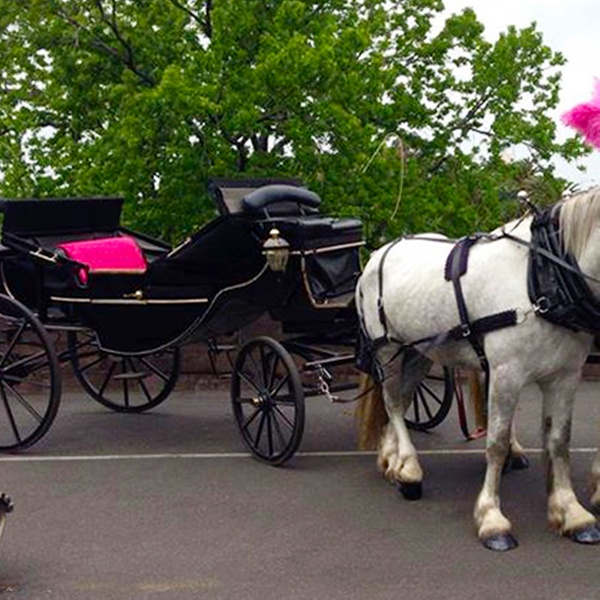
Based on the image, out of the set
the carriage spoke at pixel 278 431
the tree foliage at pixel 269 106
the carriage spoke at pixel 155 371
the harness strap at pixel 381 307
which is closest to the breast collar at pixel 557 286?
the harness strap at pixel 381 307

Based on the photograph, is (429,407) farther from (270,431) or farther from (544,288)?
(544,288)

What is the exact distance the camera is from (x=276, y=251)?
21.7ft

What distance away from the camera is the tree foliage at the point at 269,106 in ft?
45.6

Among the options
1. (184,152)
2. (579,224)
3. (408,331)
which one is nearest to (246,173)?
(184,152)

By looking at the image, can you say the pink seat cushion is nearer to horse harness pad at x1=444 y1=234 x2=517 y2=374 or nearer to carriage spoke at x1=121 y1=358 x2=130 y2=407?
carriage spoke at x1=121 y1=358 x2=130 y2=407

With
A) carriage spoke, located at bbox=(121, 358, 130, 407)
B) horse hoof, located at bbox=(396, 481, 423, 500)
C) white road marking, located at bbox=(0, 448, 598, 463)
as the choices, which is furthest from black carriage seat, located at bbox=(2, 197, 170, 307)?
horse hoof, located at bbox=(396, 481, 423, 500)

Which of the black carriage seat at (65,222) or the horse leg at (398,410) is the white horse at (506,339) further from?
the black carriage seat at (65,222)

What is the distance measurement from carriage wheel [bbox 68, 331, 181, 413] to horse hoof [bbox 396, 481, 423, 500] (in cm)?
241

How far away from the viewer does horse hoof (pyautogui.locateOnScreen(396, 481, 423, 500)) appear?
604 cm

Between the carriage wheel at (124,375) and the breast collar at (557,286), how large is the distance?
3342 millimetres

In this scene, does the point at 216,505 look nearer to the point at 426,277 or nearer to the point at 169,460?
the point at 169,460

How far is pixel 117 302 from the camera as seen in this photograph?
7.56 metres

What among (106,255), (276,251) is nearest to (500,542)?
(276,251)

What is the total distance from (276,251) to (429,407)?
2.29 m
